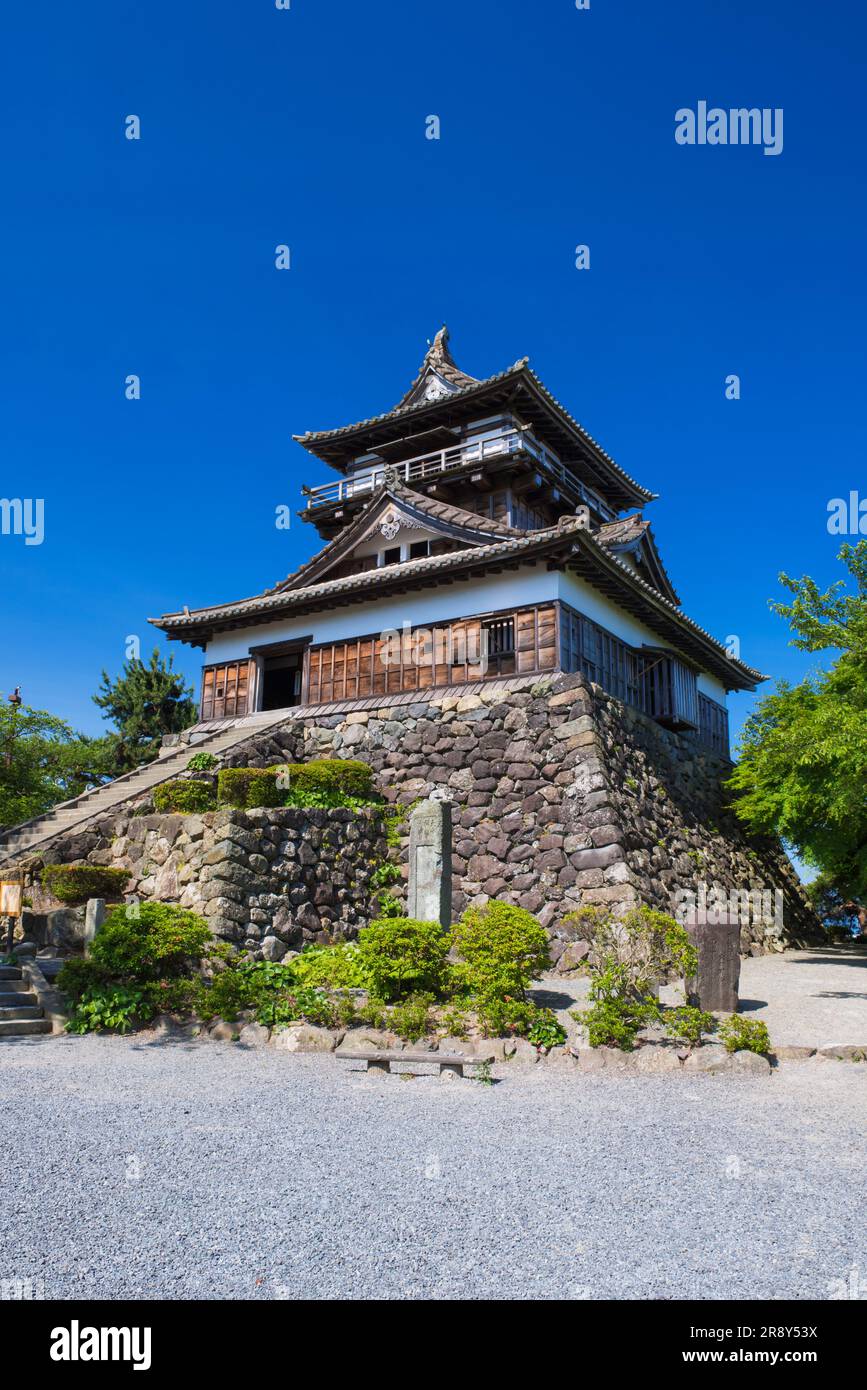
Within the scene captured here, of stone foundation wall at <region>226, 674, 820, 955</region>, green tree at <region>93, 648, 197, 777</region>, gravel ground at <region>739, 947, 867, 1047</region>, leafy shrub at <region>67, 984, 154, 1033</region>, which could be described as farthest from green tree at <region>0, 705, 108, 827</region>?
gravel ground at <region>739, 947, 867, 1047</region>

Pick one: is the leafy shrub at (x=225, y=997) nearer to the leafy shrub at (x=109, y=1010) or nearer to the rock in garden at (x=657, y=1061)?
the leafy shrub at (x=109, y=1010)

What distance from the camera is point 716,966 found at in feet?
37.9

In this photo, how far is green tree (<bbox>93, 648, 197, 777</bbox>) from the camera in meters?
34.5

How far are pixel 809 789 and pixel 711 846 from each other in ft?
11.6

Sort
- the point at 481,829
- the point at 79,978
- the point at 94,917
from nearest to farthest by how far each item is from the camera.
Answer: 1. the point at 79,978
2. the point at 94,917
3. the point at 481,829

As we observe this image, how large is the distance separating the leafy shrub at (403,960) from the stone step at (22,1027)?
4297 mm

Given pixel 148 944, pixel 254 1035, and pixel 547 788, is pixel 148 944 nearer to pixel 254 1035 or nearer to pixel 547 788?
pixel 254 1035

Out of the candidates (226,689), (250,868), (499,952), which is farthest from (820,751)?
(226,689)

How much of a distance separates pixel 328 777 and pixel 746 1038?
35.7 feet

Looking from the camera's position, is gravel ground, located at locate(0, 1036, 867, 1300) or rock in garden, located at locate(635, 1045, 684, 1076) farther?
rock in garden, located at locate(635, 1045, 684, 1076)

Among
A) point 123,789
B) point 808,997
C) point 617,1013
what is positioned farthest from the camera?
point 123,789

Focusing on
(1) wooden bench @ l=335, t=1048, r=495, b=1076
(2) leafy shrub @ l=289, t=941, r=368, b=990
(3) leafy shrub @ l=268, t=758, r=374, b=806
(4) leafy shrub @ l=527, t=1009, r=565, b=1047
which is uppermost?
(3) leafy shrub @ l=268, t=758, r=374, b=806

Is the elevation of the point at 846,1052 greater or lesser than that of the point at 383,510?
lesser

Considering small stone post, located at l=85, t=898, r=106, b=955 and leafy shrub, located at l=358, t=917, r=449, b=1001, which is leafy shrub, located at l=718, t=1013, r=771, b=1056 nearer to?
leafy shrub, located at l=358, t=917, r=449, b=1001
